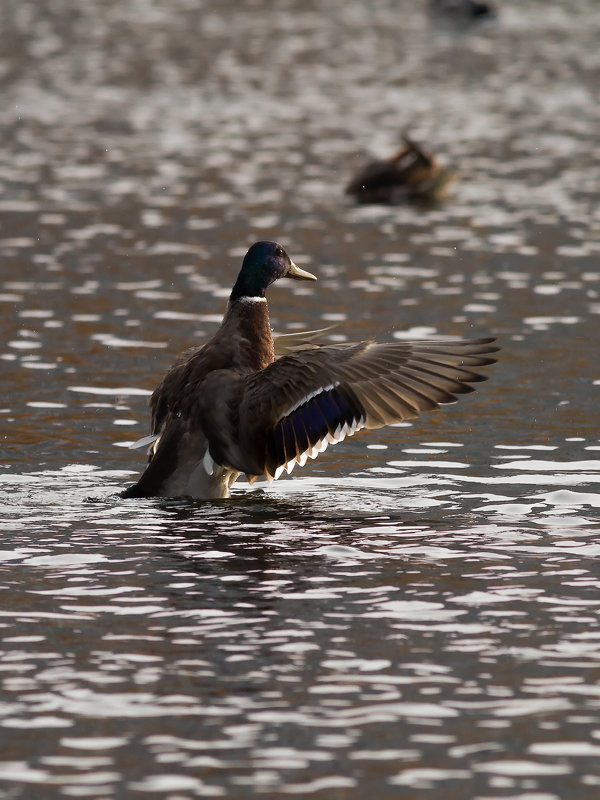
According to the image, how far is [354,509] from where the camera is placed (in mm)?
11375

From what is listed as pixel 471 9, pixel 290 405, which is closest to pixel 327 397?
pixel 290 405

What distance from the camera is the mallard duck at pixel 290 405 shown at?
1119 cm

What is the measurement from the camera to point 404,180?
25812mm

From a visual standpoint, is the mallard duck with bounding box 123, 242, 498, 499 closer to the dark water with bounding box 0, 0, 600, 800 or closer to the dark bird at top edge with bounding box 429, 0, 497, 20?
the dark water with bounding box 0, 0, 600, 800

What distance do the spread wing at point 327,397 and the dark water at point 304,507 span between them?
0.45m

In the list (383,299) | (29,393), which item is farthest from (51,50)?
(29,393)

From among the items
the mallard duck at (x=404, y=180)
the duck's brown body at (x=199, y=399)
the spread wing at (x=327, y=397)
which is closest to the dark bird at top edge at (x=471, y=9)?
the mallard duck at (x=404, y=180)

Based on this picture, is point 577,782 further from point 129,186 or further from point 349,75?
point 349,75

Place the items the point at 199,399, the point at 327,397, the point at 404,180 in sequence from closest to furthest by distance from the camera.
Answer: the point at 327,397 < the point at 199,399 < the point at 404,180

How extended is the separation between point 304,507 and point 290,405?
2.51 ft

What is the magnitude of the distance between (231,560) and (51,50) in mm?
38245

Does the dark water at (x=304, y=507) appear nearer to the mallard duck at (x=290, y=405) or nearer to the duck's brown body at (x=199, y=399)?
the duck's brown body at (x=199, y=399)

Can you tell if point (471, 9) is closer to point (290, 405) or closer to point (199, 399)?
point (199, 399)

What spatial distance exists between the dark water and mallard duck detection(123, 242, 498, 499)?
0.30 m
